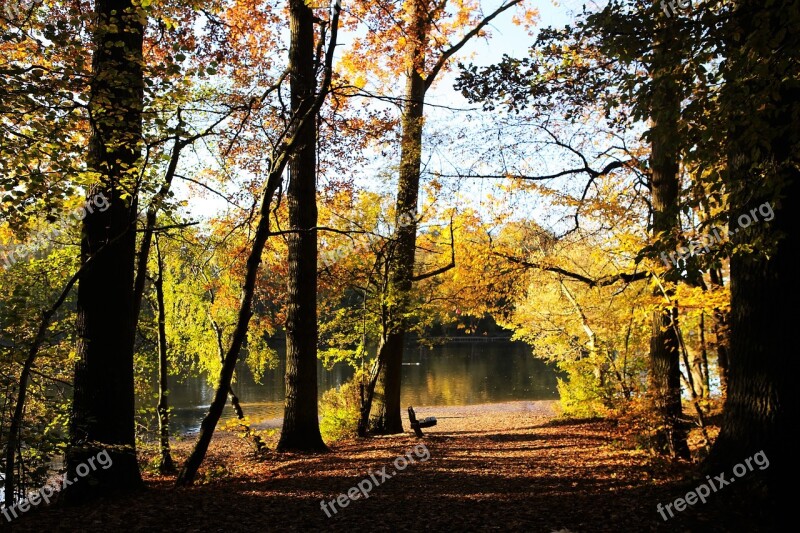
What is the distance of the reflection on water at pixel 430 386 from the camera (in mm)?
24766

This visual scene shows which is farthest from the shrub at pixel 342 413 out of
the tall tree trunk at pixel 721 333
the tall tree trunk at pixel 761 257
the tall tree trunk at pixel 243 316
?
the tall tree trunk at pixel 761 257

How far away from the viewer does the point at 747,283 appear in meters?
4.90

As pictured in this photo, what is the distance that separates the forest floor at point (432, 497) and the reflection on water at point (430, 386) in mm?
11006

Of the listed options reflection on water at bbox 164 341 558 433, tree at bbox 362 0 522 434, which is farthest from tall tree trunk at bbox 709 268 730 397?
reflection on water at bbox 164 341 558 433

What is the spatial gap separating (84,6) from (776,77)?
793 centimetres

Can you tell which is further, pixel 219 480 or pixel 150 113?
pixel 219 480

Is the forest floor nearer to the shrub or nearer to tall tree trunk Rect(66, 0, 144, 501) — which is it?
tall tree trunk Rect(66, 0, 144, 501)

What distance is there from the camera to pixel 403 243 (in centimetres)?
1106

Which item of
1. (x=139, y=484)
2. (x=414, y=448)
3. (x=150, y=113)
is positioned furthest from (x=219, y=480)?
(x=150, y=113)

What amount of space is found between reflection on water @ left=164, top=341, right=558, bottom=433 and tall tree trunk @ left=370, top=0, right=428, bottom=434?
8037 mm

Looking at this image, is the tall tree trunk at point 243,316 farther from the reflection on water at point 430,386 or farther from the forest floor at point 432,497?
the reflection on water at point 430,386

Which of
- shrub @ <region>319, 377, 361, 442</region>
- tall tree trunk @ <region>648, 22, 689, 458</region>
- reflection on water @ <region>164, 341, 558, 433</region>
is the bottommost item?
reflection on water @ <region>164, 341, 558, 433</region>

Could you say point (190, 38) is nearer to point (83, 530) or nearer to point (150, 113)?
point (150, 113)

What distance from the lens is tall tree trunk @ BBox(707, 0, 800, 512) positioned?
3834 millimetres
